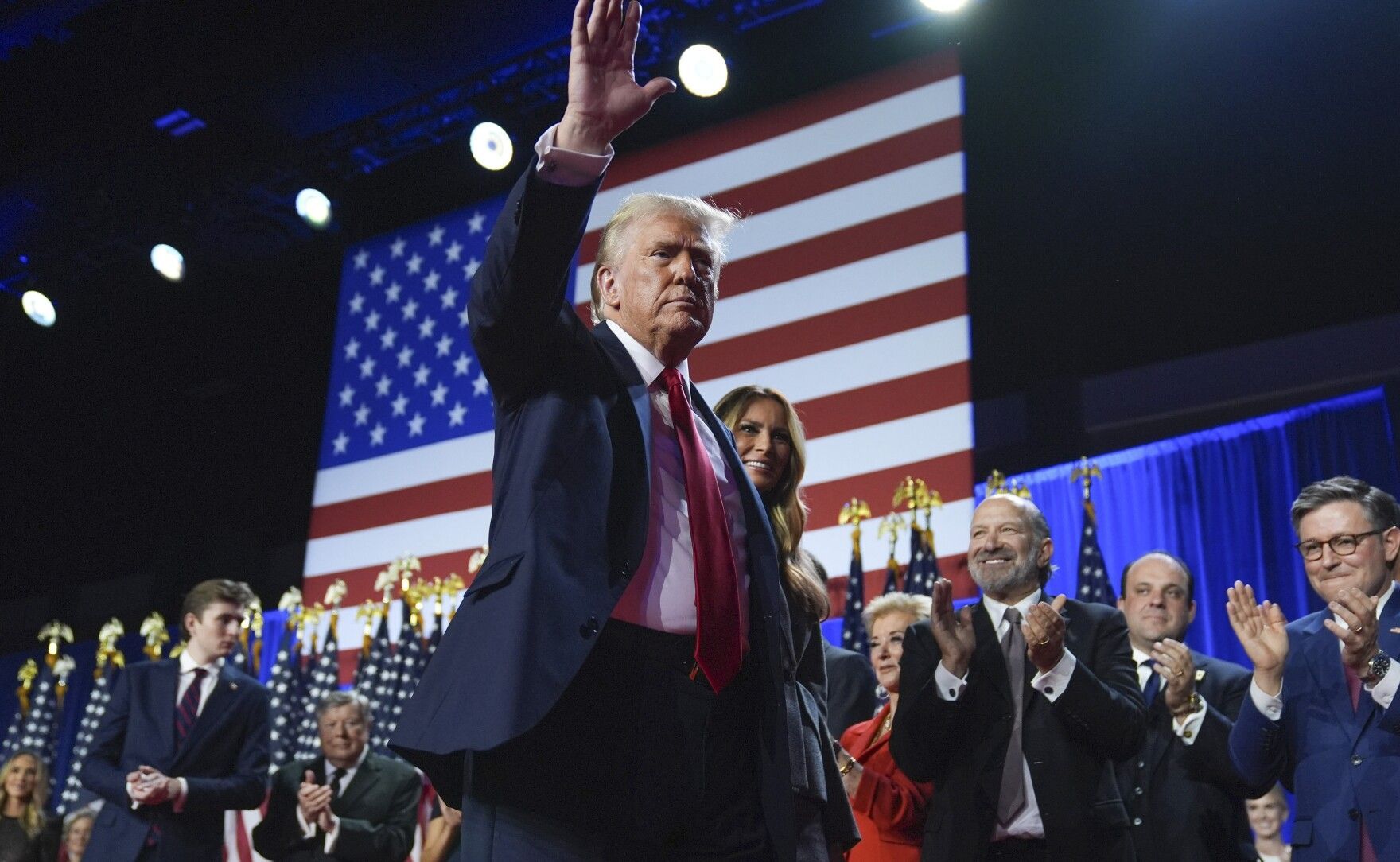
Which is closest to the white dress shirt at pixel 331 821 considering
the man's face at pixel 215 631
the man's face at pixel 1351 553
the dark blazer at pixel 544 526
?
the man's face at pixel 215 631

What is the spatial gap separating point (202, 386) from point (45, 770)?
13.8ft

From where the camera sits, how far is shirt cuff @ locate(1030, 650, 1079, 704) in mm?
2791

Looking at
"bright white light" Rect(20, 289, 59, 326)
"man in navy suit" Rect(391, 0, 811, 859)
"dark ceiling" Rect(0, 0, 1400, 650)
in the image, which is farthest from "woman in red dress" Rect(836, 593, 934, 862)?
"bright white light" Rect(20, 289, 59, 326)

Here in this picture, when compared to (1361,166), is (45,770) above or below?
below

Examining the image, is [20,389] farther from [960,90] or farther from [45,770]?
[960,90]

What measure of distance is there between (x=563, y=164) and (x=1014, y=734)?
194cm

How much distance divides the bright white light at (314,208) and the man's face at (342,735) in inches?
131

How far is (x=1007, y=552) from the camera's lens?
10.2 ft

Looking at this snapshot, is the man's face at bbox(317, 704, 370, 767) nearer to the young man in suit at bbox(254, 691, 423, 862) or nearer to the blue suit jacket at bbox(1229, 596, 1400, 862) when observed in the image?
the young man in suit at bbox(254, 691, 423, 862)

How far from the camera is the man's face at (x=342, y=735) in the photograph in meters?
5.06

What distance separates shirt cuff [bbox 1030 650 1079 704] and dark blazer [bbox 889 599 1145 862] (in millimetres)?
13

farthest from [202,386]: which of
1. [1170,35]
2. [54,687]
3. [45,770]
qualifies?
[1170,35]

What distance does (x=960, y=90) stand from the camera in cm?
619

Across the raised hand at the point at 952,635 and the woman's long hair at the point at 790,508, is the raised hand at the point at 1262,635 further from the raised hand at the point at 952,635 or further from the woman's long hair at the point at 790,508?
the woman's long hair at the point at 790,508
